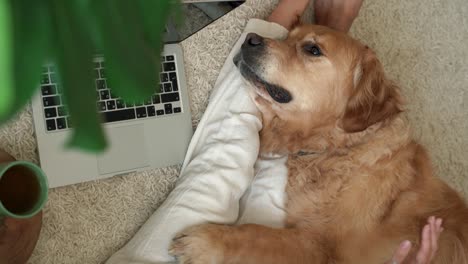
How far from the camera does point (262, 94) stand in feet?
4.82

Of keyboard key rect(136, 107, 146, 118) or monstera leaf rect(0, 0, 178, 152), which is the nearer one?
monstera leaf rect(0, 0, 178, 152)

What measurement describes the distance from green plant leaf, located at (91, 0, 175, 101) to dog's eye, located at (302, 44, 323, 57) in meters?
1.09

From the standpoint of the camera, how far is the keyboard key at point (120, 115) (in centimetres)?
134

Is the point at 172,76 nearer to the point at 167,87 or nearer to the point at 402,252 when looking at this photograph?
the point at 167,87

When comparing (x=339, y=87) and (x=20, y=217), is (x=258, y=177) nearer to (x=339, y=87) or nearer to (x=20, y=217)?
(x=339, y=87)

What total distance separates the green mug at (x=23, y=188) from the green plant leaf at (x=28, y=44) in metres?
0.81

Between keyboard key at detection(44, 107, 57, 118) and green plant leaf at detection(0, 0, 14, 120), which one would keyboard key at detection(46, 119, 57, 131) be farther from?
green plant leaf at detection(0, 0, 14, 120)

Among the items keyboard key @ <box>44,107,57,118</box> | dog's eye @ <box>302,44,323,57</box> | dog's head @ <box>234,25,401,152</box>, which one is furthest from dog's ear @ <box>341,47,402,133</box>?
keyboard key @ <box>44,107,57,118</box>

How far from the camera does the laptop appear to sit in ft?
4.33

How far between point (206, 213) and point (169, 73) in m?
0.43

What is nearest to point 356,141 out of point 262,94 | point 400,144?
point 400,144

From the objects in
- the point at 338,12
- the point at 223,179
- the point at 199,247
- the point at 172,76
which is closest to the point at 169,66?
the point at 172,76

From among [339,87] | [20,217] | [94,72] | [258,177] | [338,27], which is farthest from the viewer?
[338,27]

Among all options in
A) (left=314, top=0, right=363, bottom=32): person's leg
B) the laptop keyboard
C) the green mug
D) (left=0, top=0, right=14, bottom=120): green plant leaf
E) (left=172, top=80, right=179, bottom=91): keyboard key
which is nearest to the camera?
(left=0, top=0, right=14, bottom=120): green plant leaf
